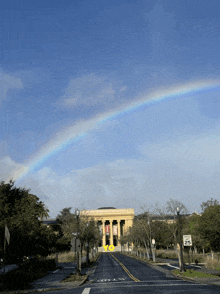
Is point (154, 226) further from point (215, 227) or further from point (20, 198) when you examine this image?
point (20, 198)

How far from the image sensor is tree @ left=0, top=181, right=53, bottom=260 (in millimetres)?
25672

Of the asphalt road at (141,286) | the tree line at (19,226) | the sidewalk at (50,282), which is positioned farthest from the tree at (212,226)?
the tree line at (19,226)

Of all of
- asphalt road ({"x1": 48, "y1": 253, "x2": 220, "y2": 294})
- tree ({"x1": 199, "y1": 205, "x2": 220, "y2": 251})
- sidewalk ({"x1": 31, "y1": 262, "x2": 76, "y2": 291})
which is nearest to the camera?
asphalt road ({"x1": 48, "y1": 253, "x2": 220, "y2": 294})

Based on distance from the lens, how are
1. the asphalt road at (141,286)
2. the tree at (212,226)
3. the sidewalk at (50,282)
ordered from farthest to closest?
1. the tree at (212,226)
2. the sidewalk at (50,282)
3. the asphalt road at (141,286)

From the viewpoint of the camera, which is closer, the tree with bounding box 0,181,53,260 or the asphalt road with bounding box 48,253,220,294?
the asphalt road with bounding box 48,253,220,294

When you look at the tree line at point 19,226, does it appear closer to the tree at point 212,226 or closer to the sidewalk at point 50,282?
the sidewalk at point 50,282

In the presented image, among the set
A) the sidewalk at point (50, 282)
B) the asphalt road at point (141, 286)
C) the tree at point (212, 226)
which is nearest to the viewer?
the asphalt road at point (141, 286)

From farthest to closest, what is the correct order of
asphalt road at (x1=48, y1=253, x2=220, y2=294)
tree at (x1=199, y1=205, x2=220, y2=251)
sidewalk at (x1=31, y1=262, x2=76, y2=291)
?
tree at (x1=199, y1=205, x2=220, y2=251) < sidewalk at (x1=31, y1=262, x2=76, y2=291) < asphalt road at (x1=48, y1=253, x2=220, y2=294)

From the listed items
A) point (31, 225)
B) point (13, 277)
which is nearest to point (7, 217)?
point (31, 225)

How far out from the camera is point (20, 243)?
26109mm

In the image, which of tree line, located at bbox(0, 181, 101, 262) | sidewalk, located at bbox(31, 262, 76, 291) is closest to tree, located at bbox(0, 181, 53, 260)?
tree line, located at bbox(0, 181, 101, 262)

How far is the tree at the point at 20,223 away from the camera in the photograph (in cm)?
2567

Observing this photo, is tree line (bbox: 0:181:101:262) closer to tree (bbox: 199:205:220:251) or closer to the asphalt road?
the asphalt road

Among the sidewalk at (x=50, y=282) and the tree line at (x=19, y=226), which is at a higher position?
the tree line at (x=19, y=226)
